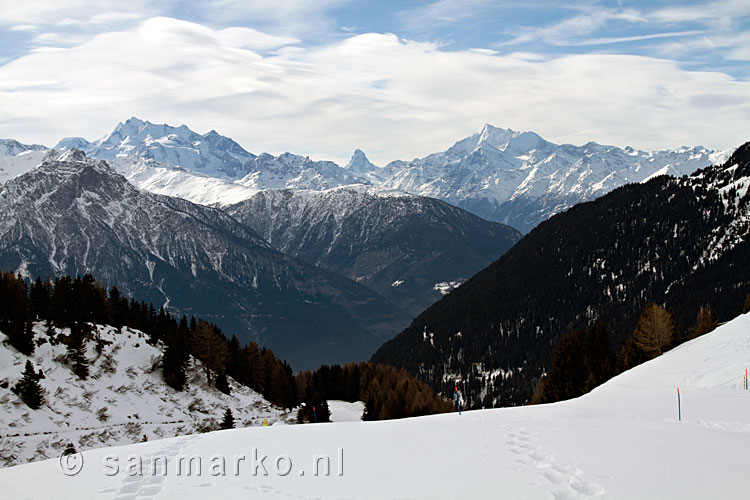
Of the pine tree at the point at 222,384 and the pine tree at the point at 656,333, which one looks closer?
the pine tree at the point at 656,333

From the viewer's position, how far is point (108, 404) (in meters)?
74.9

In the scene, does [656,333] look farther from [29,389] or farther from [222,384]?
[29,389]

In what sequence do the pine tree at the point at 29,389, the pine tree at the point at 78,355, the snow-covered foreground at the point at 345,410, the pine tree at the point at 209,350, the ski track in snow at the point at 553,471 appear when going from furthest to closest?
the snow-covered foreground at the point at 345,410, the pine tree at the point at 209,350, the pine tree at the point at 78,355, the pine tree at the point at 29,389, the ski track in snow at the point at 553,471

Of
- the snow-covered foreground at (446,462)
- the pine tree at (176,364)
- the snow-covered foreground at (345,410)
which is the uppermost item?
the snow-covered foreground at (446,462)

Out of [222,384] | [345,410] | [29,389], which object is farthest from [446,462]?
[345,410]

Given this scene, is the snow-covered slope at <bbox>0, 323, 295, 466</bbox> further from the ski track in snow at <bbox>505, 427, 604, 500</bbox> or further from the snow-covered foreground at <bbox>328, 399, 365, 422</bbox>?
the ski track in snow at <bbox>505, 427, 604, 500</bbox>

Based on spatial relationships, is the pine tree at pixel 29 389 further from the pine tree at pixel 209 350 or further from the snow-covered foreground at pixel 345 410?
the snow-covered foreground at pixel 345 410

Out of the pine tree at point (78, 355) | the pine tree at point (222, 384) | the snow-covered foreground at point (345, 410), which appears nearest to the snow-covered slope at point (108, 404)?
the pine tree at point (78, 355)

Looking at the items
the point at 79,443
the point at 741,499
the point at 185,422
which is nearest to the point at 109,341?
the point at 185,422

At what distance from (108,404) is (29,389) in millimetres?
10084

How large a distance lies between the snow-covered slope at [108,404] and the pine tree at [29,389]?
2.05ft

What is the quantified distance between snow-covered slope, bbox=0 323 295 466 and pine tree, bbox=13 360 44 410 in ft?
2.05

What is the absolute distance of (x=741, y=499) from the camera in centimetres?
1872

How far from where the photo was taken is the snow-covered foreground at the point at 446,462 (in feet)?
63.1
